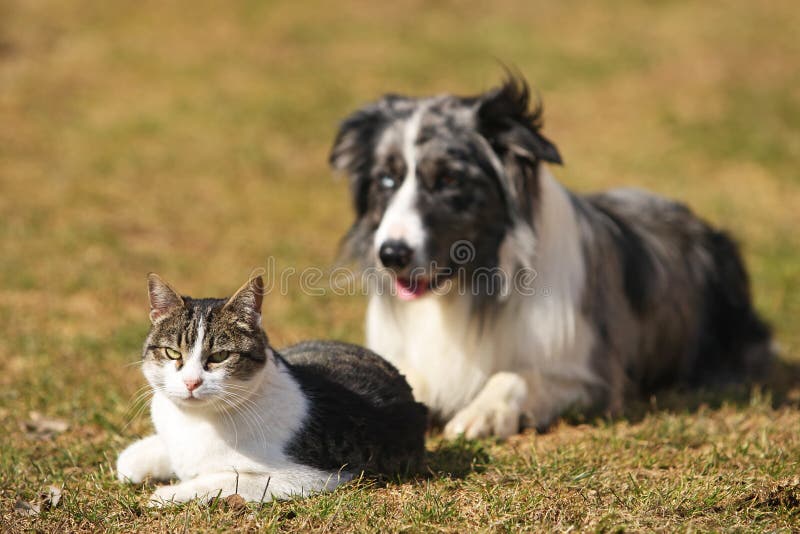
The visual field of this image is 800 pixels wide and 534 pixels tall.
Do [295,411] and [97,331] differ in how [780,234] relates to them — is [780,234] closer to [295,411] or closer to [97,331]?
[97,331]

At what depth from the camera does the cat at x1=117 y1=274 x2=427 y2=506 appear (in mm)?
3461

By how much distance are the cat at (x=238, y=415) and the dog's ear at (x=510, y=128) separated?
1.76 m

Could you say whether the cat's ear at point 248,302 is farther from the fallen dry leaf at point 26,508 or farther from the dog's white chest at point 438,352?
the dog's white chest at point 438,352

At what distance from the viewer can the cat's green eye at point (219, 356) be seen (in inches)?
136

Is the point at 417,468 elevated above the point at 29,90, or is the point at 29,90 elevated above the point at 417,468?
the point at 29,90

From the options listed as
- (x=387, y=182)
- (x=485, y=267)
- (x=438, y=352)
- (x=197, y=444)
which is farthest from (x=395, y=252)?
(x=197, y=444)

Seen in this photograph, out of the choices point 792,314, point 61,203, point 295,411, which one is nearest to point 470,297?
point 295,411

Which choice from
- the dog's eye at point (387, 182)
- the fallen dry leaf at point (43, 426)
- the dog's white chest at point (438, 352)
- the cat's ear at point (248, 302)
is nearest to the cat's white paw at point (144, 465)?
the cat's ear at point (248, 302)

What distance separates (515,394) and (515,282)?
61cm

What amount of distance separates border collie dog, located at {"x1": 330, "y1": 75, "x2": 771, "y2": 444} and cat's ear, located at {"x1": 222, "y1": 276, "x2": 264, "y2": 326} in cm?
113

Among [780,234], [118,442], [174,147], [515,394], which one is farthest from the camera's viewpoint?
[174,147]

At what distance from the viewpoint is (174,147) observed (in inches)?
480

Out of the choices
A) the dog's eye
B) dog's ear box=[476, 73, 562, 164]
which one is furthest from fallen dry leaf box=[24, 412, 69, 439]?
dog's ear box=[476, 73, 562, 164]

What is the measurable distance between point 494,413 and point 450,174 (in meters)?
1.23
